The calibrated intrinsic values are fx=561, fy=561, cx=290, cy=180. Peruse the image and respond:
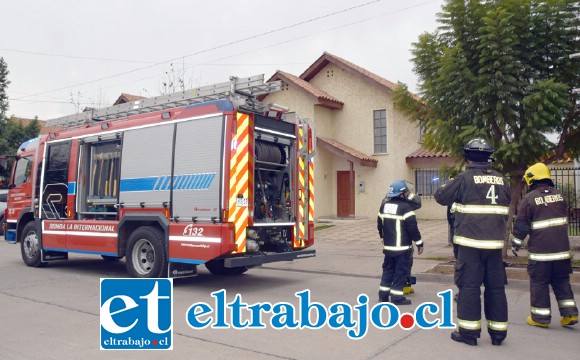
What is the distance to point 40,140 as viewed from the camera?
11.9 meters

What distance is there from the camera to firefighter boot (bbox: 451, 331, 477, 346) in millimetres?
5566

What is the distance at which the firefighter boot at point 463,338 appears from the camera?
219 inches

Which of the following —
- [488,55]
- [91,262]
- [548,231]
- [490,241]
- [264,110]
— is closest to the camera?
[490,241]

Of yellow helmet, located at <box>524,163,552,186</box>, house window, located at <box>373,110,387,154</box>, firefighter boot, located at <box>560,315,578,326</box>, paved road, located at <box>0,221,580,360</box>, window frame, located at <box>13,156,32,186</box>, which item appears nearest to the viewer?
paved road, located at <box>0,221,580,360</box>

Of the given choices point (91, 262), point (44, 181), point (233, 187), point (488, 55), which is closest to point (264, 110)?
point (233, 187)

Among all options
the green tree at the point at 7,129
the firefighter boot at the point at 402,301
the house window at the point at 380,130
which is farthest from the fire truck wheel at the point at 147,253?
the green tree at the point at 7,129

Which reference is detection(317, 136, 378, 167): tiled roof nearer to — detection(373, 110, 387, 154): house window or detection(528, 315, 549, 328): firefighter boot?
detection(373, 110, 387, 154): house window

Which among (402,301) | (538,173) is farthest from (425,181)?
(538,173)

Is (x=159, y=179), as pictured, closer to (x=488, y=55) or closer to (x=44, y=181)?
(x=44, y=181)

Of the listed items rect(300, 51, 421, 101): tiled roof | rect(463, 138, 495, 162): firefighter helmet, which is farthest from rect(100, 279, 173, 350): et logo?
rect(300, 51, 421, 101): tiled roof

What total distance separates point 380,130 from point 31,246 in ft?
47.0

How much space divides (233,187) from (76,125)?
5.03 m

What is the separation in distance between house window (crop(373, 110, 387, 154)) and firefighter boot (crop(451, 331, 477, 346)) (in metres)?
16.9

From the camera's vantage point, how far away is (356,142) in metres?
22.8
